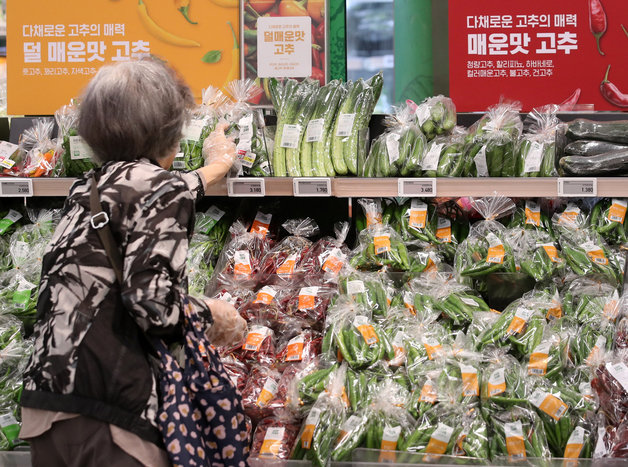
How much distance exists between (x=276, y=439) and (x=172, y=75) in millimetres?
1174

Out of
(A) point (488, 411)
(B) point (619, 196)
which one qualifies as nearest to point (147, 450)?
(A) point (488, 411)

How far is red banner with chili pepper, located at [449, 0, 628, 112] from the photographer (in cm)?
327

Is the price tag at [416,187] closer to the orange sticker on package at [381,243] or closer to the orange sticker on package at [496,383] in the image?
the orange sticker on package at [381,243]

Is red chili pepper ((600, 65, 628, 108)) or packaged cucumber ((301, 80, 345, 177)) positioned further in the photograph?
red chili pepper ((600, 65, 628, 108))

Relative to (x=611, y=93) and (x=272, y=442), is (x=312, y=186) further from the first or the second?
(x=611, y=93)

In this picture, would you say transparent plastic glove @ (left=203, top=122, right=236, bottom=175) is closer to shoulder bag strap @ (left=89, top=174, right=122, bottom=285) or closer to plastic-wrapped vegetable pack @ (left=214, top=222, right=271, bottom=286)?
plastic-wrapped vegetable pack @ (left=214, top=222, right=271, bottom=286)

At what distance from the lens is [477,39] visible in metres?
3.30

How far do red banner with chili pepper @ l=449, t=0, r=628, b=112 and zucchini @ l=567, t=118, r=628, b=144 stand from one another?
46cm

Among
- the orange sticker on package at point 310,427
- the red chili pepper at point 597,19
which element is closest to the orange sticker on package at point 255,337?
the orange sticker on package at point 310,427

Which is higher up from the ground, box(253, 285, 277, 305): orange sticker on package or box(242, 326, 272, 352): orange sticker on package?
box(253, 285, 277, 305): orange sticker on package

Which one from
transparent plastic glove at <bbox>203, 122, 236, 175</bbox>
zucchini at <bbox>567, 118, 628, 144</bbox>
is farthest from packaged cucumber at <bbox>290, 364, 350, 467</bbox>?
zucchini at <bbox>567, 118, 628, 144</bbox>

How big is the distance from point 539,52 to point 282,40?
1.25 metres

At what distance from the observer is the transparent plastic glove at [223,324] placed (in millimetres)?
1749

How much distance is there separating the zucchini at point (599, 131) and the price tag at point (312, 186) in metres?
1.05
